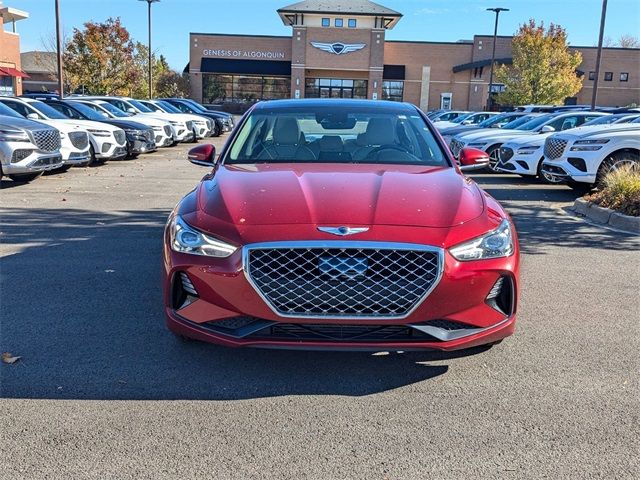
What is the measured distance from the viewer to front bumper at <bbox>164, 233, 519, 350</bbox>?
3426mm

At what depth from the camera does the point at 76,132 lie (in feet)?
44.1

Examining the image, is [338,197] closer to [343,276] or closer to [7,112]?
[343,276]

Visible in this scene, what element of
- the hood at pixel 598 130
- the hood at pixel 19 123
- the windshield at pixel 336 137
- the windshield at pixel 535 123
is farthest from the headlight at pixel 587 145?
the hood at pixel 19 123

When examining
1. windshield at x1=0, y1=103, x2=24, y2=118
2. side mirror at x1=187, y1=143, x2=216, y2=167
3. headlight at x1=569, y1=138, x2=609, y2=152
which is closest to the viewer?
side mirror at x1=187, y1=143, x2=216, y2=167

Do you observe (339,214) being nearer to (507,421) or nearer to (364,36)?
(507,421)

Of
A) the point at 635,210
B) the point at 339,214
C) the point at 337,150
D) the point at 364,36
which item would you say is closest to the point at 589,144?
the point at 635,210

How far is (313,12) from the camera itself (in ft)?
192

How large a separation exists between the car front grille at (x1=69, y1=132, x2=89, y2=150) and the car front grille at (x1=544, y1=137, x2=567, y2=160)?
31.5 ft

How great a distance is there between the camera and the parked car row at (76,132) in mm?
10969

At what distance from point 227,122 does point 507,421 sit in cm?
2770

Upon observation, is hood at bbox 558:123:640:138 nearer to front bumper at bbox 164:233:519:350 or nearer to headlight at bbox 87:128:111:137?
front bumper at bbox 164:233:519:350

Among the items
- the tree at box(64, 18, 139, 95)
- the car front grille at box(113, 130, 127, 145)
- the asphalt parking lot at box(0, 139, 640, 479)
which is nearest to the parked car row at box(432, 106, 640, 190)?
the asphalt parking lot at box(0, 139, 640, 479)

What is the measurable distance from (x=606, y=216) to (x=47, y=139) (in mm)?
9532

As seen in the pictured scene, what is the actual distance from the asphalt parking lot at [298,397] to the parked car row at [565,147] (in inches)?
164
